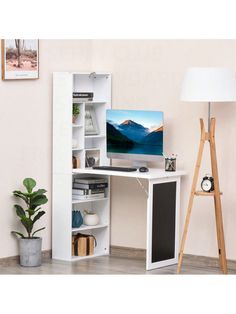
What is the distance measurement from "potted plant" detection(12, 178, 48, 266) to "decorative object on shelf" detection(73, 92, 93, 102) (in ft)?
2.92

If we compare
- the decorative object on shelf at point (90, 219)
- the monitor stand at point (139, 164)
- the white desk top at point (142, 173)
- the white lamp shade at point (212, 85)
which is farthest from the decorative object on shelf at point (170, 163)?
the decorative object on shelf at point (90, 219)

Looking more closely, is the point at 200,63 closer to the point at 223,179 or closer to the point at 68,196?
the point at 223,179

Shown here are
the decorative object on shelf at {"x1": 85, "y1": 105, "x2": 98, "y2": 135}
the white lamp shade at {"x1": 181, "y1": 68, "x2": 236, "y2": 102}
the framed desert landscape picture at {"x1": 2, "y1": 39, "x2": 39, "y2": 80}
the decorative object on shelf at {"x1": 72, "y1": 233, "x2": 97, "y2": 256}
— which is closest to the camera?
the white lamp shade at {"x1": 181, "y1": 68, "x2": 236, "y2": 102}

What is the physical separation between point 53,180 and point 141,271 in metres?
1.16

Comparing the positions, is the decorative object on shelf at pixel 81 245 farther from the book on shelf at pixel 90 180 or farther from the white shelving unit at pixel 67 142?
the book on shelf at pixel 90 180

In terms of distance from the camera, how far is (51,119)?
28.3 ft

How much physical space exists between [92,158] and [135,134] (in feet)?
1.97

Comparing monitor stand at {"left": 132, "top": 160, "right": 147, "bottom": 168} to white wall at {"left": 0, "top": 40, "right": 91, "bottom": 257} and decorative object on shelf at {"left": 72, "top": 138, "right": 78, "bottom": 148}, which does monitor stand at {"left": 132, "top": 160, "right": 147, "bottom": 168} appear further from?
white wall at {"left": 0, "top": 40, "right": 91, "bottom": 257}

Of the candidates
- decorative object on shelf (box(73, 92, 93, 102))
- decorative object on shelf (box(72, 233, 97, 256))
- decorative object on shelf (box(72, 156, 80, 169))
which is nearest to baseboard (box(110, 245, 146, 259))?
decorative object on shelf (box(72, 233, 97, 256))

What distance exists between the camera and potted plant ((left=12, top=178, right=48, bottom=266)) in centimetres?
820

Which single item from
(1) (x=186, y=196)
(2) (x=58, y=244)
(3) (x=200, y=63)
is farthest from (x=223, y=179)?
(2) (x=58, y=244)

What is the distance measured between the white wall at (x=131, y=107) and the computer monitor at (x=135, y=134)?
8.1 inches

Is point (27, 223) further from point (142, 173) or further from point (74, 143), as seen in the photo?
point (142, 173)

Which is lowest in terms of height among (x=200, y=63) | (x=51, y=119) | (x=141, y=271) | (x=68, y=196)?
(x=141, y=271)
